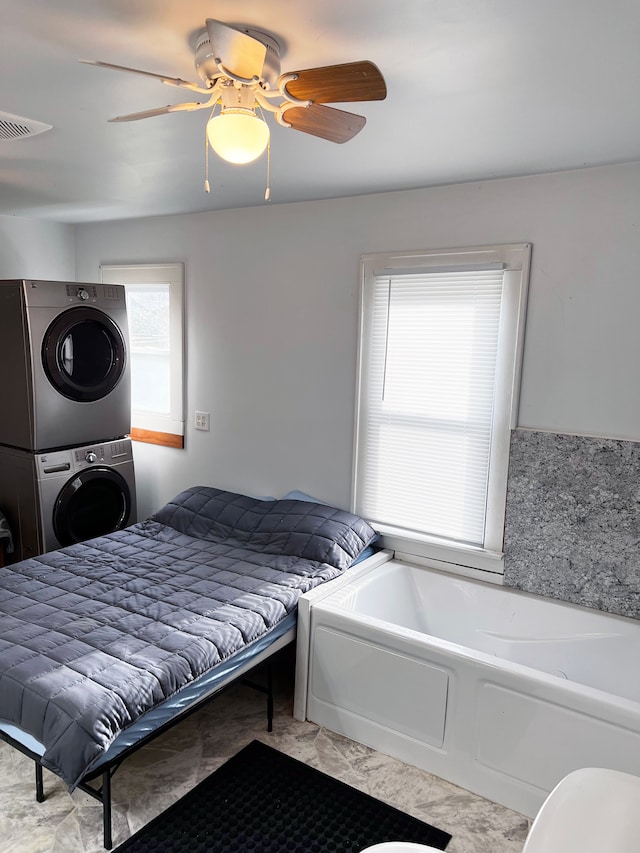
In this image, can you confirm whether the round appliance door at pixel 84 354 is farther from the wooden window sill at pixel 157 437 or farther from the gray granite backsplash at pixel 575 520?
the gray granite backsplash at pixel 575 520

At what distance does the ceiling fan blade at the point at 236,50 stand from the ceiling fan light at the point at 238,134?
9 cm

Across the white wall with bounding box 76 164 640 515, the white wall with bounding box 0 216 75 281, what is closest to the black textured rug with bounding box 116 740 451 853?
the white wall with bounding box 76 164 640 515

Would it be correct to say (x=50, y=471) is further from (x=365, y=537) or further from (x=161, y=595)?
(x=365, y=537)

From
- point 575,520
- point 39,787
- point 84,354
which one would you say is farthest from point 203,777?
point 84,354

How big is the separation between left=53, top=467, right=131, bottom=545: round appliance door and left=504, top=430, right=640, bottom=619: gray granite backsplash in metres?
2.31

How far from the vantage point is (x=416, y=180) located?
9.22 ft

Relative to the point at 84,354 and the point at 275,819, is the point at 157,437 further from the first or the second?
the point at 275,819

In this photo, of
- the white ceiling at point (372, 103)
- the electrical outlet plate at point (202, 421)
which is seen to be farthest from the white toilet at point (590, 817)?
the electrical outlet plate at point (202, 421)

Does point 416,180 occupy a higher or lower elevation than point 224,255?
higher

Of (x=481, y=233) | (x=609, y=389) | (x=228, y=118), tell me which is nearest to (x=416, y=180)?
(x=481, y=233)

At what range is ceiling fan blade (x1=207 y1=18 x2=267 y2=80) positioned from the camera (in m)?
1.21

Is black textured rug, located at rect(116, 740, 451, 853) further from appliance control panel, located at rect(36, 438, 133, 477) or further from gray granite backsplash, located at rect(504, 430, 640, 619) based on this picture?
appliance control panel, located at rect(36, 438, 133, 477)

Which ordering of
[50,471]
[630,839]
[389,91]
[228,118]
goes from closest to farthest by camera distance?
[630,839]
[228,118]
[389,91]
[50,471]

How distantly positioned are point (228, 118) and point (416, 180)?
1.59 m
